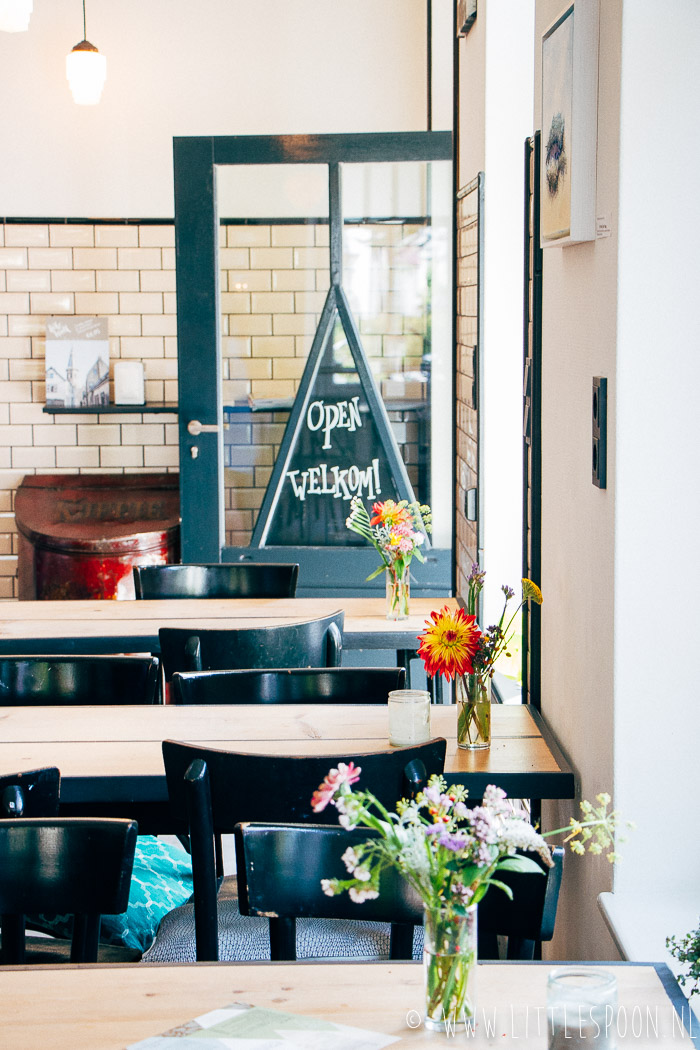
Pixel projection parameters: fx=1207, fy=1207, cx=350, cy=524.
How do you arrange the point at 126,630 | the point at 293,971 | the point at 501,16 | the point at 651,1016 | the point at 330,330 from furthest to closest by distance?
the point at 330,330, the point at 501,16, the point at 126,630, the point at 293,971, the point at 651,1016

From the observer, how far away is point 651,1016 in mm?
1257

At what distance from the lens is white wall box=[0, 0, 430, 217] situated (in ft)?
19.9

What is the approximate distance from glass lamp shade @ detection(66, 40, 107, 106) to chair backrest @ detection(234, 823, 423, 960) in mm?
4872

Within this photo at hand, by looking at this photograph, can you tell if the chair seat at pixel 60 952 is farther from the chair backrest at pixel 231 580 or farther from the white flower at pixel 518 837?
the chair backrest at pixel 231 580

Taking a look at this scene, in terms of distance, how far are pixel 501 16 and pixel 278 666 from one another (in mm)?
2078

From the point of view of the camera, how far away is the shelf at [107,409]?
239 inches

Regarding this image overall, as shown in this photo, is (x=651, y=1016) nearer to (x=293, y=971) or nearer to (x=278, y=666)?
(x=293, y=971)

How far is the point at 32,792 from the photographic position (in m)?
1.79

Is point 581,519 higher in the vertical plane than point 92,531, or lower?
higher

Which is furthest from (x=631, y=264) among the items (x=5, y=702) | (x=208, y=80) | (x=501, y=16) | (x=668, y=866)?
(x=208, y=80)

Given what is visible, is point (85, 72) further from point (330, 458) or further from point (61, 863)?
point (61, 863)

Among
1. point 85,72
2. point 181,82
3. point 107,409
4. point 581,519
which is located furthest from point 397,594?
point 181,82

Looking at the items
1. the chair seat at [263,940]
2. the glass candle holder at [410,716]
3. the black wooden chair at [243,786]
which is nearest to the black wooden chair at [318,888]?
the black wooden chair at [243,786]

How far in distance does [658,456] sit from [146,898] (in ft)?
4.59
